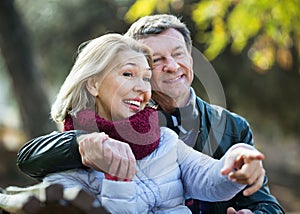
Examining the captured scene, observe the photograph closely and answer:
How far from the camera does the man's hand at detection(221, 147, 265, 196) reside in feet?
4.82

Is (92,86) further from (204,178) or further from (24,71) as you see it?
(24,71)

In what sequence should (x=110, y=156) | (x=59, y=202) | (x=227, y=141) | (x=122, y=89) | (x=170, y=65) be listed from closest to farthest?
1. (x=59, y=202)
2. (x=110, y=156)
3. (x=122, y=89)
4. (x=170, y=65)
5. (x=227, y=141)

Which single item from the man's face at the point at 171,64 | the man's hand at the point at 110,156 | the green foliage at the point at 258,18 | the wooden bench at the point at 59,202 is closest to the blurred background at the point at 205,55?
the green foliage at the point at 258,18

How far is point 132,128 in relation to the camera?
1783mm

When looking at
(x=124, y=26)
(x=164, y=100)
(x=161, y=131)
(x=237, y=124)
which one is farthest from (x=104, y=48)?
(x=124, y=26)

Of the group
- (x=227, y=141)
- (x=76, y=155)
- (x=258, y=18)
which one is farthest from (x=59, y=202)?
(x=258, y=18)

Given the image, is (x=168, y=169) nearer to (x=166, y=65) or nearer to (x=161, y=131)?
(x=161, y=131)

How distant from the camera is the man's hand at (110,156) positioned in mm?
1580

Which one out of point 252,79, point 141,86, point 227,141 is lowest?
point 252,79

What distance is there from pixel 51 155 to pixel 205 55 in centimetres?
461

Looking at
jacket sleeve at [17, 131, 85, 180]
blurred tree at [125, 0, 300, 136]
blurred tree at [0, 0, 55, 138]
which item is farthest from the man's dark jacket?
blurred tree at [0, 0, 55, 138]

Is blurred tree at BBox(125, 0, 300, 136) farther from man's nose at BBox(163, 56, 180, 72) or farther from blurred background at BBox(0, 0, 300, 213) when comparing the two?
man's nose at BBox(163, 56, 180, 72)

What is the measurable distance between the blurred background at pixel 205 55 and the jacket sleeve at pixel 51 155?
296 centimetres

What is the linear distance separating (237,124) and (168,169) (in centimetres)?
68
